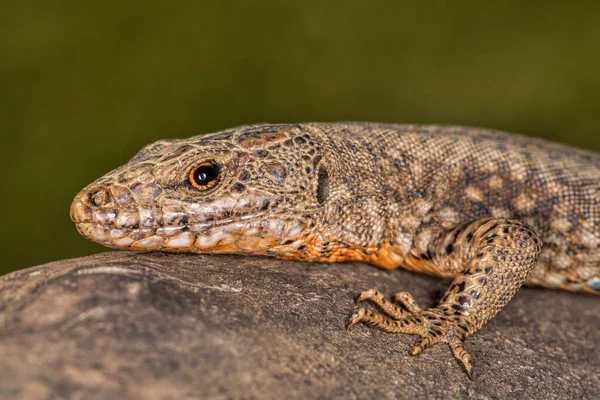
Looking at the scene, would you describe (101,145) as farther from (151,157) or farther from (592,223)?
(592,223)

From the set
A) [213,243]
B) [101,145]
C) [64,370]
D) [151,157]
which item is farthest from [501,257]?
[101,145]

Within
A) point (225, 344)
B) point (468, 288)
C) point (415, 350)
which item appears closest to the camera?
point (225, 344)

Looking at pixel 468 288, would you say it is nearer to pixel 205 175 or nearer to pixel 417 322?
pixel 417 322

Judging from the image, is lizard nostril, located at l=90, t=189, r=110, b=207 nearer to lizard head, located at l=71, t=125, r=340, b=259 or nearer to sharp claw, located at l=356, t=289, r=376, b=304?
lizard head, located at l=71, t=125, r=340, b=259

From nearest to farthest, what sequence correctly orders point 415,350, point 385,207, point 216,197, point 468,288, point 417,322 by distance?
point 415,350
point 417,322
point 216,197
point 468,288
point 385,207

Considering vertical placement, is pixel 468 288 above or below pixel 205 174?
below

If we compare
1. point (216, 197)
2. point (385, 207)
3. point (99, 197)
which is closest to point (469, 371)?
point (385, 207)

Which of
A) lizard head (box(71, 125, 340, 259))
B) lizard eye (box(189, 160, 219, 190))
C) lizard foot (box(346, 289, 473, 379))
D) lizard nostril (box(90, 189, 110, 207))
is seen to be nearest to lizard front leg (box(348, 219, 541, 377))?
lizard foot (box(346, 289, 473, 379))
